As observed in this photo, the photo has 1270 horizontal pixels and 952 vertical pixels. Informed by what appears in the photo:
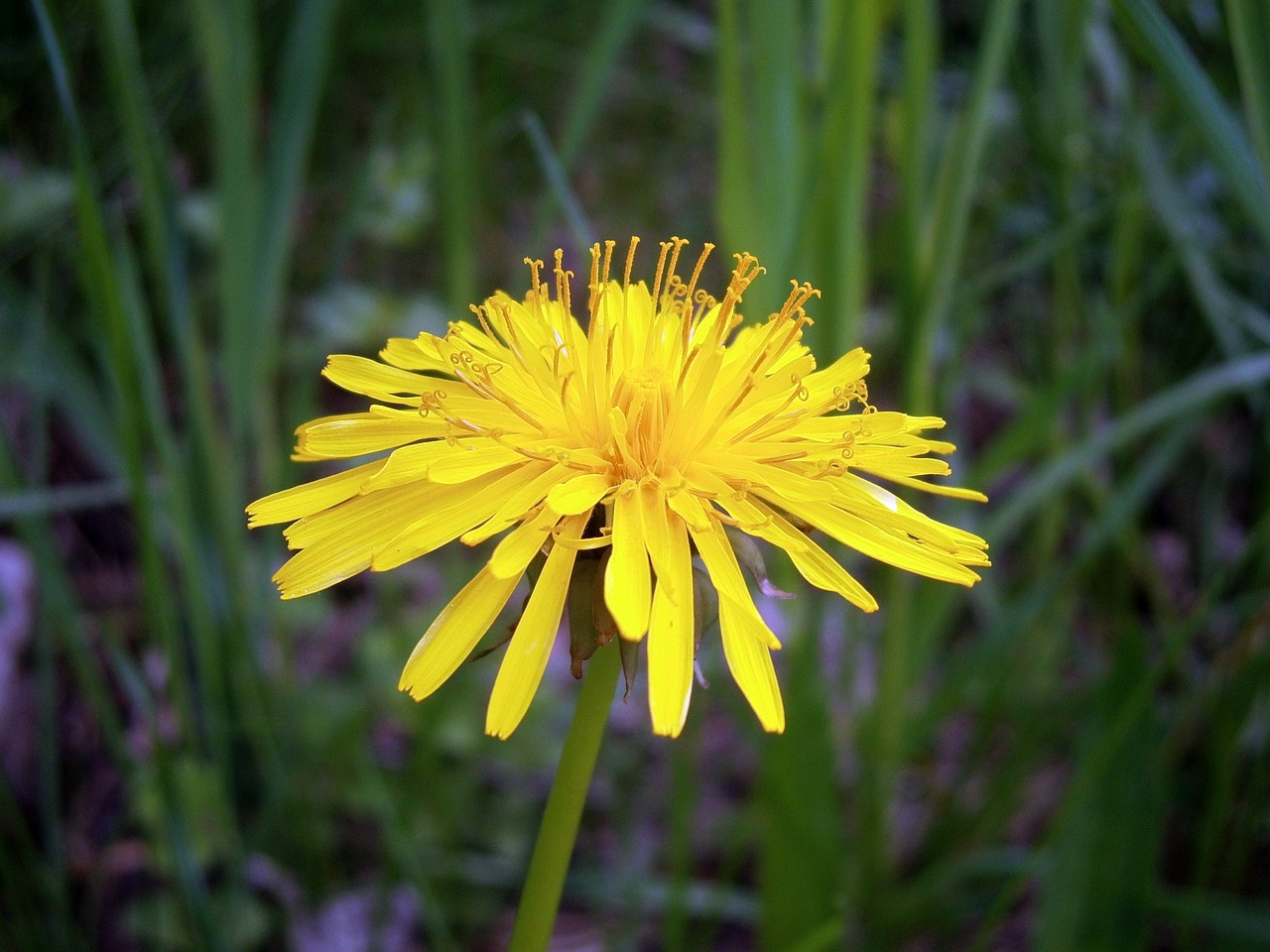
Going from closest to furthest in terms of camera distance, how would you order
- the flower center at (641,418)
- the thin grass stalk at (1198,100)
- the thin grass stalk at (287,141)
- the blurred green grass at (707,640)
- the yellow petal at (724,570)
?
1. the yellow petal at (724,570)
2. the flower center at (641,418)
3. the thin grass stalk at (1198,100)
4. the blurred green grass at (707,640)
5. the thin grass stalk at (287,141)

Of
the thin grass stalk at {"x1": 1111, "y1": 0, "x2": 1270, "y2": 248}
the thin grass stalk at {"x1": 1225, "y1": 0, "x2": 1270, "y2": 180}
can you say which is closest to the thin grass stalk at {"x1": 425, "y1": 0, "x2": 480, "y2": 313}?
the thin grass stalk at {"x1": 1111, "y1": 0, "x2": 1270, "y2": 248}

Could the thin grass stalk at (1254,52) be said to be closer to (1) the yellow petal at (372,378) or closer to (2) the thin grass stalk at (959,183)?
(2) the thin grass stalk at (959,183)

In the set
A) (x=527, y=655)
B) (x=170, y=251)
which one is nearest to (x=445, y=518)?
(x=527, y=655)

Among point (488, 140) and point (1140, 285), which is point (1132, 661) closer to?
point (1140, 285)

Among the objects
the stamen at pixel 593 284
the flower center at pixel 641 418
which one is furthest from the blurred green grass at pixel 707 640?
the flower center at pixel 641 418

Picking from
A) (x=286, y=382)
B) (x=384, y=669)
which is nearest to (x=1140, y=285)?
(x=384, y=669)

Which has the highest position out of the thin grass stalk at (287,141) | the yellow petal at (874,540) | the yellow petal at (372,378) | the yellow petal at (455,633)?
the thin grass stalk at (287,141)

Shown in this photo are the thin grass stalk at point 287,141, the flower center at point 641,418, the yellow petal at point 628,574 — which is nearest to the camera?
the yellow petal at point 628,574
